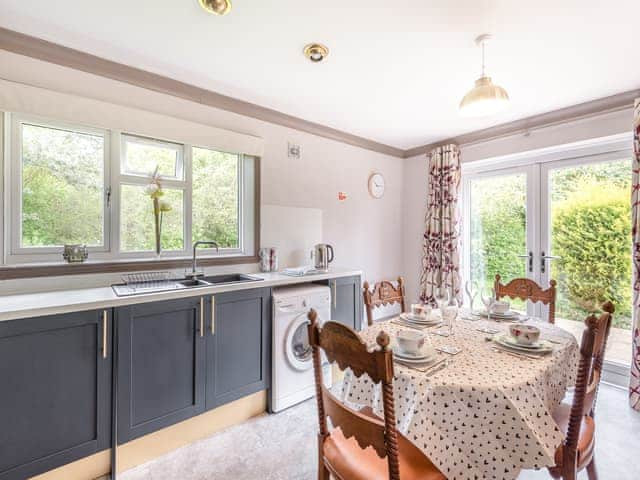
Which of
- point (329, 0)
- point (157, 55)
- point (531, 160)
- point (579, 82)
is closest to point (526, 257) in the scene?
point (531, 160)

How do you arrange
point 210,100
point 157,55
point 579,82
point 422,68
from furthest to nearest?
1. point 210,100
2. point 579,82
3. point 422,68
4. point 157,55

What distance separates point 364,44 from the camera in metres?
1.84

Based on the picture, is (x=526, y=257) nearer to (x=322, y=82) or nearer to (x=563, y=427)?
(x=563, y=427)

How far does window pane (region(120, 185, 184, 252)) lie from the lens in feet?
7.08

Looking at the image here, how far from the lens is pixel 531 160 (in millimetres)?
3094

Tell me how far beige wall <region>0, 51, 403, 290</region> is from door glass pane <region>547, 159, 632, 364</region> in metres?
1.69

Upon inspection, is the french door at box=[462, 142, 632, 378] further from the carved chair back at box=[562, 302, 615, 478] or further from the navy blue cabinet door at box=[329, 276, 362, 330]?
the carved chair back at box=[562, 302, 615, 478]

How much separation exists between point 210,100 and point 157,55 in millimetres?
497

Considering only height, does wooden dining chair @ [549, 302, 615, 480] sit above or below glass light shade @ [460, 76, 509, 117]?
below

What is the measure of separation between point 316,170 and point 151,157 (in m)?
1.50

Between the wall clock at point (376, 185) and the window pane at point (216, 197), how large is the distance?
5.42 feet

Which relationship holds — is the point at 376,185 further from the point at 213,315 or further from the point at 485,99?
the point at 213,315

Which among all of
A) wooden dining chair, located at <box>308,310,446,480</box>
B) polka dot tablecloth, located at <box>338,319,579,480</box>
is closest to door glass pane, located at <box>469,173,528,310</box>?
polka dot tablecloth, located at <box>338,319,579,480</box>

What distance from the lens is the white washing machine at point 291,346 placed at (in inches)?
85.7
